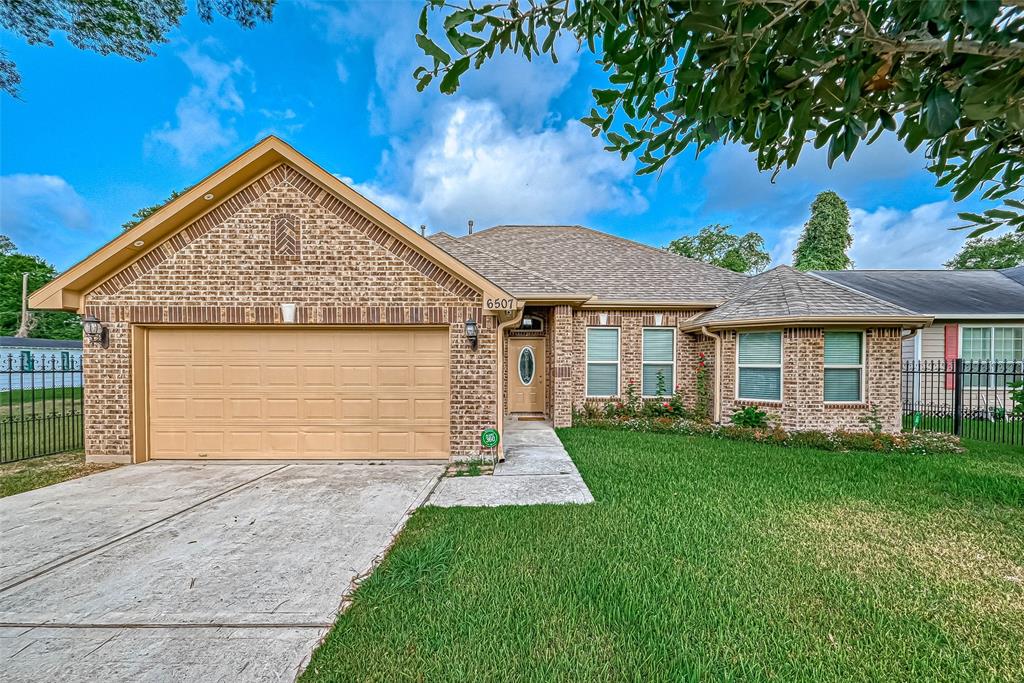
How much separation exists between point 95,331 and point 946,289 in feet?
77.7

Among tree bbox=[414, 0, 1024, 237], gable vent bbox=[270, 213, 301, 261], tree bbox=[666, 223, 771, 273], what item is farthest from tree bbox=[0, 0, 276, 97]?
tree bbox=[666, 223, 771, 273]

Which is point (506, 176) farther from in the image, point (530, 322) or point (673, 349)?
point (673, 349)

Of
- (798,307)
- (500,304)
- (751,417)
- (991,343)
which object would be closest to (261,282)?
(500,304)

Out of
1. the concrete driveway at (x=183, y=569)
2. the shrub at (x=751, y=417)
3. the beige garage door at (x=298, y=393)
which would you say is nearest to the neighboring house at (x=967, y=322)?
the shrub at (x=751, y=417)

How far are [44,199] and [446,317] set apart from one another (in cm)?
2130

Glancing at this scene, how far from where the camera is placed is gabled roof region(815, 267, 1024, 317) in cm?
1257

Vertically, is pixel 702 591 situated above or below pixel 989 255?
below

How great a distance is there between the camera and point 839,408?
8.96 meters

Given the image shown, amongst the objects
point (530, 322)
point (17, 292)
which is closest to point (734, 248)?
point (530, 322)

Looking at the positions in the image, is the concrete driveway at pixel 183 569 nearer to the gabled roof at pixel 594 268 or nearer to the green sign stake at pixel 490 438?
the green sign stake at pixel 490 438

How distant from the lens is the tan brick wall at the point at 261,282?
664 centimetres

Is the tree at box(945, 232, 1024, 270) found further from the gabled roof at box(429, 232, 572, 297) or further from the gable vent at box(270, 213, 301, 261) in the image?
the gable vent at box(270, 213, 301, 261)

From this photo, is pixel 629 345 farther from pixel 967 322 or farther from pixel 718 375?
pixel 967 322

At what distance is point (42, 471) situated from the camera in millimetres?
6238
